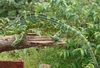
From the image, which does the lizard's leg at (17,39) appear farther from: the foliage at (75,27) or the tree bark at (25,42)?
the foliage at (75,27)

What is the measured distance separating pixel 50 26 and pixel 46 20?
0.09m

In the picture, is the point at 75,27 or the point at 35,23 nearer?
the point at 35,23

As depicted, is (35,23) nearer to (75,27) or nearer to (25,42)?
(25,42)

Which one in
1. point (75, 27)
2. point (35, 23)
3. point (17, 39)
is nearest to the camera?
point (17, 39)

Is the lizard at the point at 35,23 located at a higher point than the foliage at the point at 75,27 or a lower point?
higher

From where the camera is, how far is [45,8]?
11.5ft

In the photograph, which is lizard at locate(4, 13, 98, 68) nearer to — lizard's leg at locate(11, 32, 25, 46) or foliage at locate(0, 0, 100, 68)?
lizard's leg at locate(11, 32, 25, 46)

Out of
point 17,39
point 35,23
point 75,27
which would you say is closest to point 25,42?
point 17,39

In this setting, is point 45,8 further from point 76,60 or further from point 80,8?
point 76,60

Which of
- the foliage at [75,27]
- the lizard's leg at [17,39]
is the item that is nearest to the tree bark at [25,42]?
the lizard's leg at [17,39]

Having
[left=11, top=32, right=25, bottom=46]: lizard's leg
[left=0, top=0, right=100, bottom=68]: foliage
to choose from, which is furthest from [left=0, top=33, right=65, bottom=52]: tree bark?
[left=0, top=0, right=100, bottom=68]: foliage

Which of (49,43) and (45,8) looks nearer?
(49,43)

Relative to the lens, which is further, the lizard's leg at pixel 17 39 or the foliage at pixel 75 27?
the foliage at pixel 75 27


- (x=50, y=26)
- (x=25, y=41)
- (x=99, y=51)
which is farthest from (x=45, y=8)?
(x=25, y=41)
